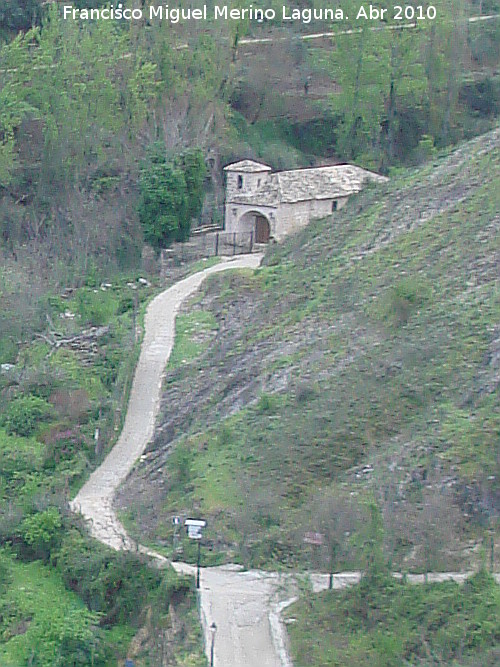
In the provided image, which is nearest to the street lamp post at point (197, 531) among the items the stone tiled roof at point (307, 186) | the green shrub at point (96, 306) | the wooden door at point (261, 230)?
the green shrub at point (96, 306)

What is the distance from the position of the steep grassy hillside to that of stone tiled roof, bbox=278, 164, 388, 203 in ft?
15.9

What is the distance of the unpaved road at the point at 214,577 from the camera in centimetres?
1549

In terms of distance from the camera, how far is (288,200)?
34.9 meters

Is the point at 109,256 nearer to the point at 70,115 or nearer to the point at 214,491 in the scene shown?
the point at 70,115

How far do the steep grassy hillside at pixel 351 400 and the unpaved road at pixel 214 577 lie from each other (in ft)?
1.17

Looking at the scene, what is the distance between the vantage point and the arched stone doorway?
120 feet

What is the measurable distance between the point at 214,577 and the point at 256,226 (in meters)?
20.2

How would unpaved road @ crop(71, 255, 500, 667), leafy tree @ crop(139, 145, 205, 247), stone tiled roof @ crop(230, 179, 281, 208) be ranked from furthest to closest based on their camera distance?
leafy tree @ crop(139, 145, 205, 247), stone tiled roof @ crop(230, 179, 281, 208), unpaved road @ crop(71, 255, 500, 667)

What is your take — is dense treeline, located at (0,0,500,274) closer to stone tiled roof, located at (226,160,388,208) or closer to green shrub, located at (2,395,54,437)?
stone tiled roof, located at (226,160,388,208)

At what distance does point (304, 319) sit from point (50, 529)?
25.6 feet

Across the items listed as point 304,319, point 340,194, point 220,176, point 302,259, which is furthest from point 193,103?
point 304,319

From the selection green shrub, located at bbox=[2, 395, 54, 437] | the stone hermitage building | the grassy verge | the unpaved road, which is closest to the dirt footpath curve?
the unpaved road

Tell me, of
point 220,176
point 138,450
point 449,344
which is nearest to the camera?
point 449,344

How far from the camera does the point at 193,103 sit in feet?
140
